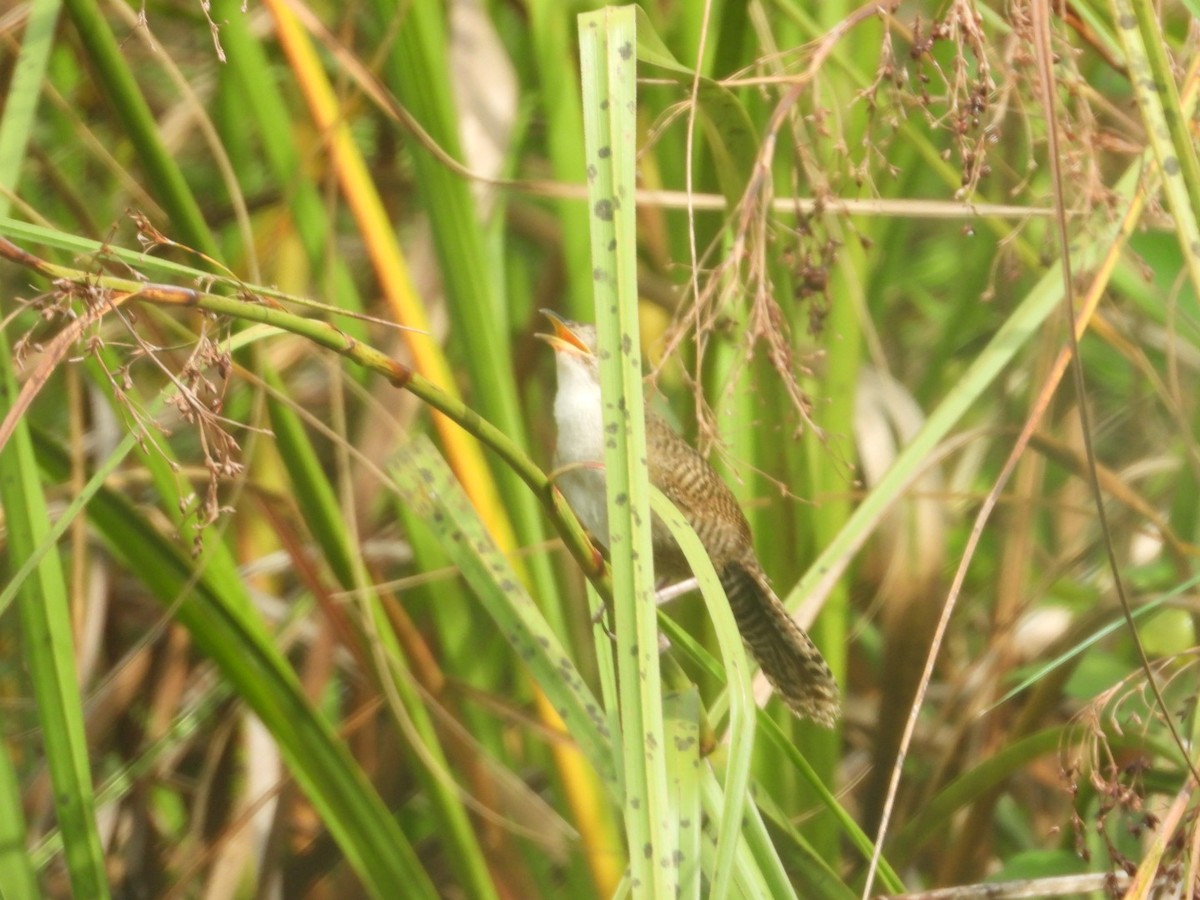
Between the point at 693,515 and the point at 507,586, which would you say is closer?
the point at 507,586

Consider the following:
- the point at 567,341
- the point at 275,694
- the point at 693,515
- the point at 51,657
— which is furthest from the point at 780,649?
the point at 51,657

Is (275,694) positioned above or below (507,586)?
below

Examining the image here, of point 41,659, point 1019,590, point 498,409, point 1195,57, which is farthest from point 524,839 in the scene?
point 1195,57

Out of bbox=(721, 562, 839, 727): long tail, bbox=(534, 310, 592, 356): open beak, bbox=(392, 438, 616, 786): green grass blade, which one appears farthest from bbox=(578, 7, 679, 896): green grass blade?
bbox=(534, 310, 592, 356): open beak

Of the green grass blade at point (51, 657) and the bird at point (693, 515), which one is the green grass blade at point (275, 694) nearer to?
the green grass blade at point (51, 657)

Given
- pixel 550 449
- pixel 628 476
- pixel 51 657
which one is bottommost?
pixel 550 449

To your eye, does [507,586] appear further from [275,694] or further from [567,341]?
[567,341]
